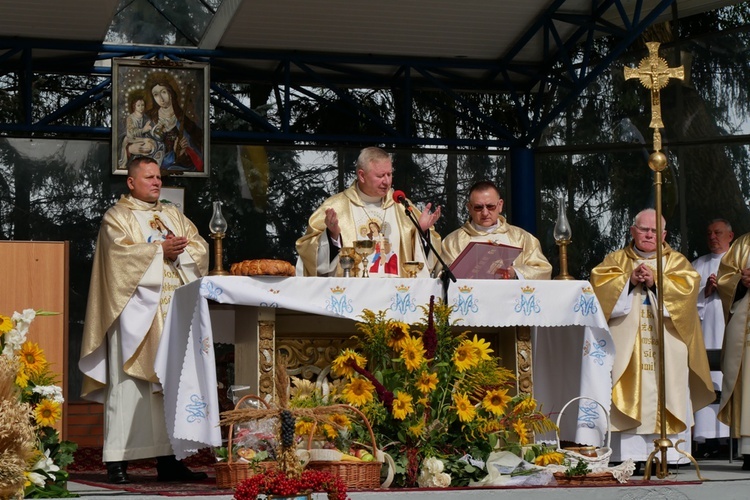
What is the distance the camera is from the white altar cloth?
689cm

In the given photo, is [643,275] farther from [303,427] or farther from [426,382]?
[303,427]

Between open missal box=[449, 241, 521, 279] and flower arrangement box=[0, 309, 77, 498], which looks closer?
flower arrangement box=[0, 309, 77, 498]

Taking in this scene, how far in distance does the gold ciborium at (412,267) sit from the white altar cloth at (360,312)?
1.65 feet

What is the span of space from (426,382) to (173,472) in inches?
88.2

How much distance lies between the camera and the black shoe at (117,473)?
8008mm

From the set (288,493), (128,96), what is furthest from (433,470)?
(128,96)

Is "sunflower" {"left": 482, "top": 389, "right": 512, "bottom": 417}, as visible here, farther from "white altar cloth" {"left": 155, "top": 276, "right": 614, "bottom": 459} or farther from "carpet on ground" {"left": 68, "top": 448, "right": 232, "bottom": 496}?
"carpet on ground" {"left": 68, "top": 448, "right": 232, "bottom": 496}

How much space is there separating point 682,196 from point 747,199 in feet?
2.01

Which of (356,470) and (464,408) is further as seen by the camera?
(464,408)

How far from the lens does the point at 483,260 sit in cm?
771

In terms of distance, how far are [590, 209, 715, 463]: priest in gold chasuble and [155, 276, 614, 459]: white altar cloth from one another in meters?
1.13

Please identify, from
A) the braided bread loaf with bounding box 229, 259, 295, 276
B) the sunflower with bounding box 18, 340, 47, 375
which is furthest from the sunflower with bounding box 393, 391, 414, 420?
the sunflower with bounding box 18, 340, 47, 375

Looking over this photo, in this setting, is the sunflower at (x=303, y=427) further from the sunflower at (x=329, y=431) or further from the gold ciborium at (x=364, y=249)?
the gold ciborium at (x=364, y=249)

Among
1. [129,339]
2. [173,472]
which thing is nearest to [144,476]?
[173,472]
